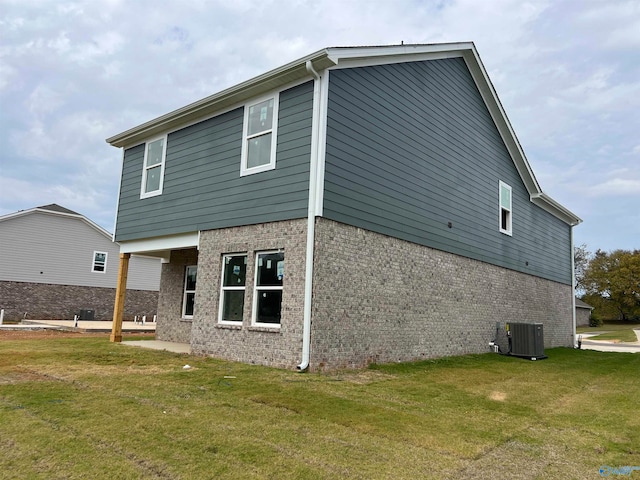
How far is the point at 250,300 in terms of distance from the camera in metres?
9.52

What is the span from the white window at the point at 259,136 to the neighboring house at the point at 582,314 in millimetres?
50093

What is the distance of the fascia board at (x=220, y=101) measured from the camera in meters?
8.89

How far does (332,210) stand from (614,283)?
59.8 meters

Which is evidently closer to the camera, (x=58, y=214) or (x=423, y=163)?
(x=423, y=163)

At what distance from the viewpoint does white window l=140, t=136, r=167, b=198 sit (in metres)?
12.7

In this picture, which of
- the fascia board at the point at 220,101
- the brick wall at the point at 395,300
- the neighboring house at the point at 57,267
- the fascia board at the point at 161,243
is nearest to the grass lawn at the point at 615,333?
the brick wall at the point at 395,300

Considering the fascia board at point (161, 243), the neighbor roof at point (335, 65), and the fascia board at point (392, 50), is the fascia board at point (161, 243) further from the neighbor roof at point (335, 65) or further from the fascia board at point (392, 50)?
the fascia board at point (392, 50)

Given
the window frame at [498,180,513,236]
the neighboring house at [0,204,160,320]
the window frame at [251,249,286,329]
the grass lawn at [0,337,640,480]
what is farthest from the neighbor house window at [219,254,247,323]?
the neighboring house at [0,204,160,320]

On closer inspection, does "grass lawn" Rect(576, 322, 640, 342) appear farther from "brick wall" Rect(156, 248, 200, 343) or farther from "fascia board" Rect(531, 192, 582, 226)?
"brick wall" Rect(156, 248, 200, 343)

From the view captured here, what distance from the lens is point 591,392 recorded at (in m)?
8.12

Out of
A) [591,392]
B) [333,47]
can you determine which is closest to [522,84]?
[333,47]

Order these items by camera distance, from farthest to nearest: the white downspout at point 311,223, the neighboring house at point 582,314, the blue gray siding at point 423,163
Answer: the neighboring house at point 582,314 < the blue gray siding at point 423,163 < the white downspout at point 311,223

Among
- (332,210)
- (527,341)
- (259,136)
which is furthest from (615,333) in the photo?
(259,136)

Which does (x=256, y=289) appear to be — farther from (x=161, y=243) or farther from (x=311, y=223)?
(x=161, y=243)
